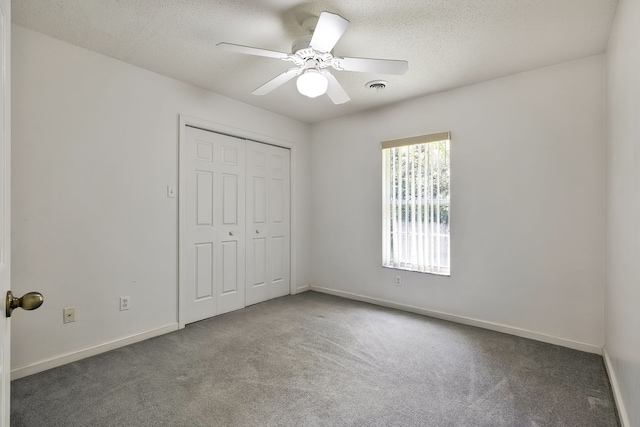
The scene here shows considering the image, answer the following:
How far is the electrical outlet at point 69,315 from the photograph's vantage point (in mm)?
2414

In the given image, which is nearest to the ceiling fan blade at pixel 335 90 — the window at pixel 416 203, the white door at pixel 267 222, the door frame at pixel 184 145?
the window at pixel 416 203

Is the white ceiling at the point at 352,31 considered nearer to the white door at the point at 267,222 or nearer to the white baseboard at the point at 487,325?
the white door at the point at 267,222

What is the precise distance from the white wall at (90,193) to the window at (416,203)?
2.30 metres

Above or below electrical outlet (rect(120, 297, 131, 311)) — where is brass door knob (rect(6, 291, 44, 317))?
above

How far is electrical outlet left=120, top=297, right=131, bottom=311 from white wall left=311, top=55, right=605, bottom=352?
2.61m

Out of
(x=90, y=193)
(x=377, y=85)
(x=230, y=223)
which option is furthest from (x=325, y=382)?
(x=377, y=85)

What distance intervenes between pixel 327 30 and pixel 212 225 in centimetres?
239

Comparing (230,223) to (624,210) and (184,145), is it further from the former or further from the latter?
(624,210)

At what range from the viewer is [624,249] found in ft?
5.90

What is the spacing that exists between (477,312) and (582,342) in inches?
31.9

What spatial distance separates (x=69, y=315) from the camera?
2438 millimetres

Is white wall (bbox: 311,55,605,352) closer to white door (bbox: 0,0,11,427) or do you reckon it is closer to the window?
the window

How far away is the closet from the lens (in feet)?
10.8

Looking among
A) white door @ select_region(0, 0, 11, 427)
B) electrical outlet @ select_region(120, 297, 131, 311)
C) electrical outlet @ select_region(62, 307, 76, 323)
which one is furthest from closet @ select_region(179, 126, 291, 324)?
white door @ select_region(0, 0, 11, 427)
